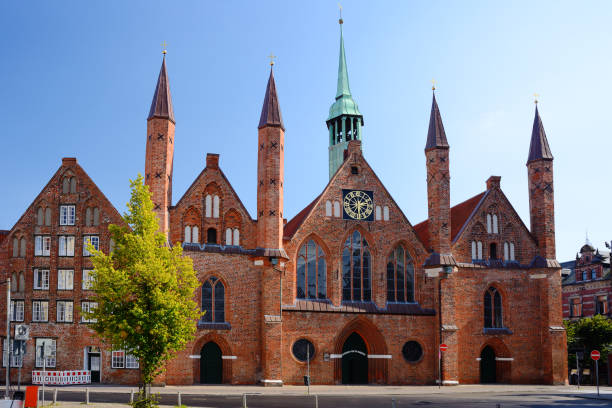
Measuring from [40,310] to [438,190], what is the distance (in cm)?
2858

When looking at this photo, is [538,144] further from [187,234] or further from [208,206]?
[187,234]

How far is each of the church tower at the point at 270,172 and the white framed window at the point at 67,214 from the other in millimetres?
12625

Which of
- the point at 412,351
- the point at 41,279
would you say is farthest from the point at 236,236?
the point at 412,351

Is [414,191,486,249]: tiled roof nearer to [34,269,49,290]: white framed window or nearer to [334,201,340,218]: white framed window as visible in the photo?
[334,201,340,218]: white framed window

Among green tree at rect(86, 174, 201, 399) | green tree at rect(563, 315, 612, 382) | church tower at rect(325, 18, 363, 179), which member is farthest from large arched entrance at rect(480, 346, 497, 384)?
green tree at rect(86, 174, 201, 399)

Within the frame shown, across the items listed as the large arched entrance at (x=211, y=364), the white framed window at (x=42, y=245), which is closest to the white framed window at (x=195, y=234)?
the large arched entrance at (x=211, y=364)

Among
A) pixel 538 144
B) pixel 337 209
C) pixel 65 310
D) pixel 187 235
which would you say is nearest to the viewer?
pixel 187 235

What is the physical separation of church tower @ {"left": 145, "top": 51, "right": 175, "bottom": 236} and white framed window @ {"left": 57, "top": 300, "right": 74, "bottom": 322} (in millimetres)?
8471

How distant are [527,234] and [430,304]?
9.47 meters

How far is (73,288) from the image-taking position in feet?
153

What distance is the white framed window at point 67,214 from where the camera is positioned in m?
47.2

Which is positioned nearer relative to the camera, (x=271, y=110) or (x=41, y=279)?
(x=41, y=279)

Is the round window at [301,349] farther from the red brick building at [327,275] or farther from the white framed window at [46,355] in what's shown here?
the white framed window at [46,355]

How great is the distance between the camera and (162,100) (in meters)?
46.7
